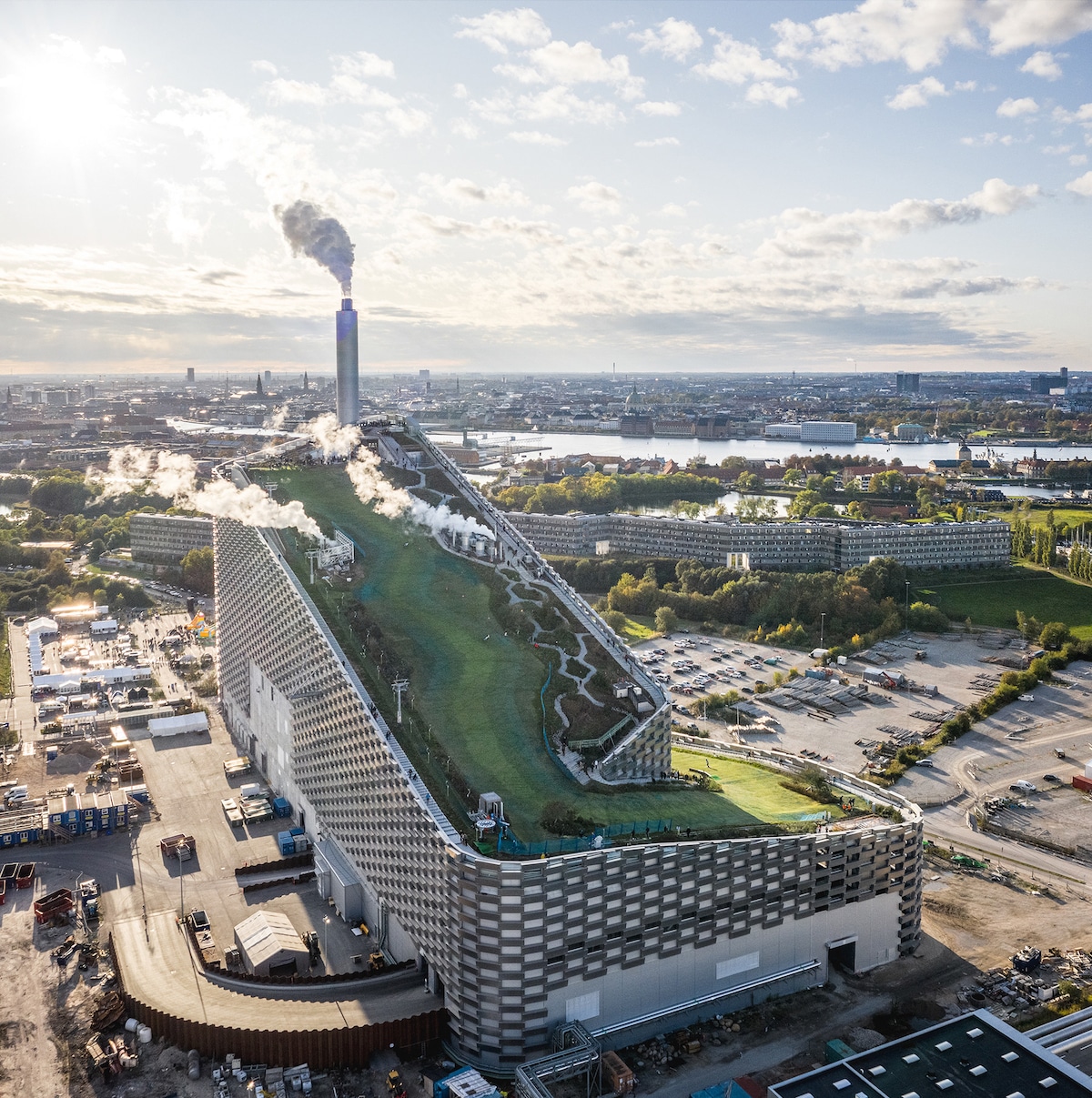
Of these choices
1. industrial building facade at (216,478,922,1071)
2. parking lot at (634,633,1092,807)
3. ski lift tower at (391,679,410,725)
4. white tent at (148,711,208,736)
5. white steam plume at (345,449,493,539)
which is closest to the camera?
industrial building facade at (216,478,922,1071)

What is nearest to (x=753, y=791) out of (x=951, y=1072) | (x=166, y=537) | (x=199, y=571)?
(x=951, y=1072)

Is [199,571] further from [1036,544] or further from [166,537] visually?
[1036,544]

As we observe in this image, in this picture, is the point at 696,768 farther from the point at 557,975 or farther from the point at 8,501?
the point at 8,501

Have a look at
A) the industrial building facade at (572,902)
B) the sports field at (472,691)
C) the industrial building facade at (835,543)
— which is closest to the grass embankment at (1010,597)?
the industrial building facade at (835,543)

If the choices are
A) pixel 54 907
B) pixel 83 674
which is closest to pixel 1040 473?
pixel 83 674

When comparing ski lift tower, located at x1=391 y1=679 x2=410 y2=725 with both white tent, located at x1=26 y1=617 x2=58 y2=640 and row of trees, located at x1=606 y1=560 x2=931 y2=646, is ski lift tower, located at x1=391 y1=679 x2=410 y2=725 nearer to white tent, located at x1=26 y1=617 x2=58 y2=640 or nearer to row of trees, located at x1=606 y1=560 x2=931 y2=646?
row of trees, located at x1=606 y1=560 x2=931 y2=646

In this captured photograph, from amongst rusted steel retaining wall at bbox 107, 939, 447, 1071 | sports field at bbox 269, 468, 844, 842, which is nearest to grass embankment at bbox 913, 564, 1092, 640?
sports field at bbox 269, 468, 844, 842
